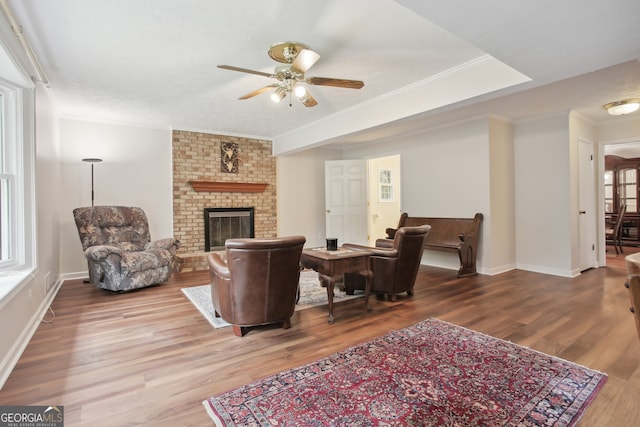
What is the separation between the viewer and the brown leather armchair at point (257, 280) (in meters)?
2.58

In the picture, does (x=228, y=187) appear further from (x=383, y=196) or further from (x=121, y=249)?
(x=383, y=196)

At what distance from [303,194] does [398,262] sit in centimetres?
405

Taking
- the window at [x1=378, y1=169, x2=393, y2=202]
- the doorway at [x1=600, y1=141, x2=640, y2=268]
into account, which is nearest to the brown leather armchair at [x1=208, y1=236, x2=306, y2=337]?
the window at [x1=378, y1=169, x2=393, y2=202]

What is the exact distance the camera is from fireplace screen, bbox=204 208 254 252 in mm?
5961

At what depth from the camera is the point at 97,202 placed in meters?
5.09

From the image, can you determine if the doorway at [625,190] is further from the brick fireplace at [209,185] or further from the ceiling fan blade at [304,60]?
the ceiling fan blade at [304,60]

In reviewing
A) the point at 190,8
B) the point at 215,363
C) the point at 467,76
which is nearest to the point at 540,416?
the point at 215,363

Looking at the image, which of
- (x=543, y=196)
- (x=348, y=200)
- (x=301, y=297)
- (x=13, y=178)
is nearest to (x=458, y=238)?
(x=543, y=196)

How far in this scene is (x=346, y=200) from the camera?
6.99 metres

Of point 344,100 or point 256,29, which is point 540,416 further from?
point 344,100

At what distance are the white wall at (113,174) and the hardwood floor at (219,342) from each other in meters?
1.24

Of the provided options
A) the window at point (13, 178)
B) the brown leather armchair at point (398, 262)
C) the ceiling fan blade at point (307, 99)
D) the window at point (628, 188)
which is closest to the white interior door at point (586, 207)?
the brown leather armchair at point (398, 262)

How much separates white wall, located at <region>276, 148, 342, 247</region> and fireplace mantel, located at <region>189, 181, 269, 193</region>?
2.09 feet

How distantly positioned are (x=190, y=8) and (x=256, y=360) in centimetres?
257
